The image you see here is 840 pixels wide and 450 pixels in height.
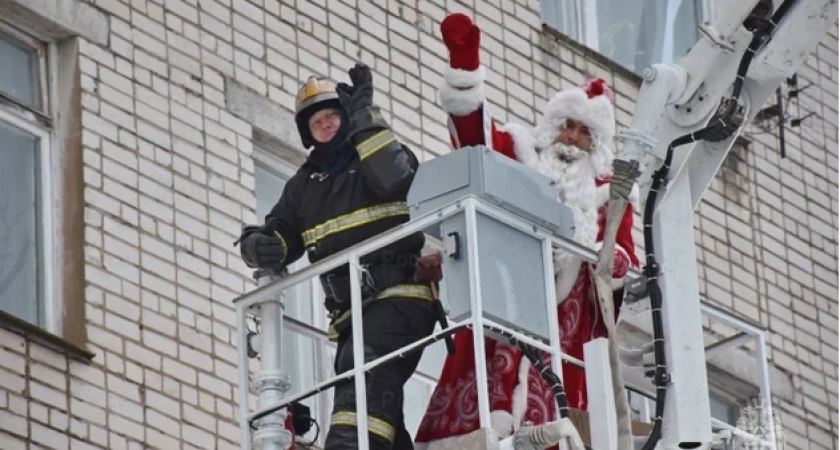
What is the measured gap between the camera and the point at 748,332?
1297 centimetres

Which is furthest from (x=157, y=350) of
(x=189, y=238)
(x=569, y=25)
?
(x=569, y=25)

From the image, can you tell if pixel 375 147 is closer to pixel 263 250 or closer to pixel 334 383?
pixel 263 250

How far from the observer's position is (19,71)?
548 inches

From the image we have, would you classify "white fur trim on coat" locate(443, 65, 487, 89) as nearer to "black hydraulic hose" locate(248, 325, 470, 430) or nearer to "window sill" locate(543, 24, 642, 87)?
"black hydraulic hose" locate(248, 325, 470, 430)

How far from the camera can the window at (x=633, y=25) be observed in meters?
17.5

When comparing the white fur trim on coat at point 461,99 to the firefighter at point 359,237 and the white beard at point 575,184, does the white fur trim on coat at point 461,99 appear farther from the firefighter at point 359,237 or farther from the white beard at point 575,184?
the white beard at point 575,184

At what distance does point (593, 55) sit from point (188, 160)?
3711 millimetres

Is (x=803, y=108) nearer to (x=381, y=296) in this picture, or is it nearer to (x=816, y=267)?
(x=816, y=267)

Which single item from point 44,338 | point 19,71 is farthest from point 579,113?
point 19,71

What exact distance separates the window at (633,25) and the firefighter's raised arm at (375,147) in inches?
198

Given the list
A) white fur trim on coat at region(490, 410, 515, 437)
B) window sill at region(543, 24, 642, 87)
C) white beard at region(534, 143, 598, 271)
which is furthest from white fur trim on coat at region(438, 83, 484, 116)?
window sill at region(543, 24, 642, 87)

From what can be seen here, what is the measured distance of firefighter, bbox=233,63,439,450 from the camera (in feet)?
39.7

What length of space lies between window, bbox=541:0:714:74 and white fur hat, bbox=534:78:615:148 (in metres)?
4.01

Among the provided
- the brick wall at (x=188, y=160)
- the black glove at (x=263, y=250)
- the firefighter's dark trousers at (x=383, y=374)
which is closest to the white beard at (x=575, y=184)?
the firefighter's dark trousers at (x=383, y=374)
